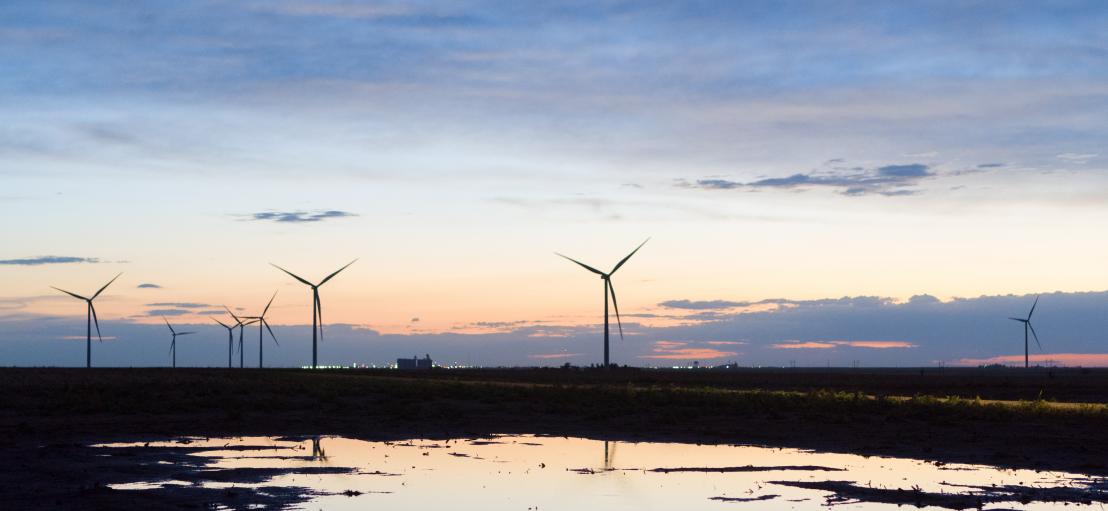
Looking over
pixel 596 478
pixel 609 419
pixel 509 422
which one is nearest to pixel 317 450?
pixel 596 478

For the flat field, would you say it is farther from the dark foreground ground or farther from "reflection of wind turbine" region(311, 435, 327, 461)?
"reflection of wind turbine" region(311, 435, 327, 461)

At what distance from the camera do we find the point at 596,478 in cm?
2658

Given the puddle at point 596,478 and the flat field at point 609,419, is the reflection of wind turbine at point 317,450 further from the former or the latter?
the flat field at point 609,419

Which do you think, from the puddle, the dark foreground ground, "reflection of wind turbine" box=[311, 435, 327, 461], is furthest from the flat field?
the puddle

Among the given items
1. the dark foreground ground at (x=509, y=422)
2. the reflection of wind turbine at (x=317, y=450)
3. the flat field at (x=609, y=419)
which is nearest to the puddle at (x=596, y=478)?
the reflection of wind turbine at (x=317, y=450)

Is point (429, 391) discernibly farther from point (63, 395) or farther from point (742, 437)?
point (742, 437)

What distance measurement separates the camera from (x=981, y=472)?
92.2ft

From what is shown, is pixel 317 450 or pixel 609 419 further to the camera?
pixel 609 419

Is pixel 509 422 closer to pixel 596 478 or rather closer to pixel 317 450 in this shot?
pixel 317 450

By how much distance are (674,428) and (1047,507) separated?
22101 millimetres

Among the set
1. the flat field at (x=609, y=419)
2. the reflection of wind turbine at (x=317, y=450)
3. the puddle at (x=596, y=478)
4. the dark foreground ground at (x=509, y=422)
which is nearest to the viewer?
the puddle at (x=596, y=478)

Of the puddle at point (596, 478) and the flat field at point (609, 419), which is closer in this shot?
the puddle at point (596, 478)

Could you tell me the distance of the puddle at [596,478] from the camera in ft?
74.2

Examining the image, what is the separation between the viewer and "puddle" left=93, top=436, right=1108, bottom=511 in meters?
22.6
